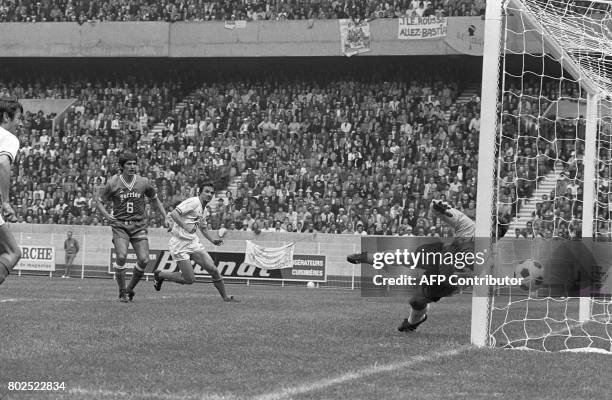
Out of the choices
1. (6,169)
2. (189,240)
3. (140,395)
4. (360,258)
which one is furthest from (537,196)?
(140,395)

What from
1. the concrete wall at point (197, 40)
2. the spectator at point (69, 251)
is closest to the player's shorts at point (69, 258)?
the spectator at point (69, 251)

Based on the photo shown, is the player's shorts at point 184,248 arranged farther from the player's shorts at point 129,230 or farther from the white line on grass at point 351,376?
the white line on grass at point 351,376

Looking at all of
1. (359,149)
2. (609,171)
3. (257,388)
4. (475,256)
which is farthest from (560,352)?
(359,149)

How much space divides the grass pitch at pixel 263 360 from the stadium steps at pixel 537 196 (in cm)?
1125

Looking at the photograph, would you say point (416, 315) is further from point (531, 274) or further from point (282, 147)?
point (282, 147)

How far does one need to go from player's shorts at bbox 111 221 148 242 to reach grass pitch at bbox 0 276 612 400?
2.24 metres

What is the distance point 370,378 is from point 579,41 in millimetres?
7776

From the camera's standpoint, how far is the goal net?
36.2ft

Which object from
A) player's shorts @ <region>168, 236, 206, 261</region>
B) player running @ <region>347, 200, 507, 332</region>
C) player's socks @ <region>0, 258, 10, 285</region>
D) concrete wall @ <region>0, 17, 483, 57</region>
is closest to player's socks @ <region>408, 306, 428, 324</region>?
player running @ <region>347, 200, 507, 332</region>

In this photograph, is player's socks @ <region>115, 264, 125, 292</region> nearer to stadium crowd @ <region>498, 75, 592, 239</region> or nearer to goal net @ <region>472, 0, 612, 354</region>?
goal net @ <region>472, 0, 612, 354</region>

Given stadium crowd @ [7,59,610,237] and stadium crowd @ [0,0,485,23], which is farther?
stadium crowd @ [0,0,485,23]

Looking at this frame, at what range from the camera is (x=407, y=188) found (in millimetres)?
35250

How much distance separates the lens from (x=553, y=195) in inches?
969

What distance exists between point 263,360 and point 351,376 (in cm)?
105
